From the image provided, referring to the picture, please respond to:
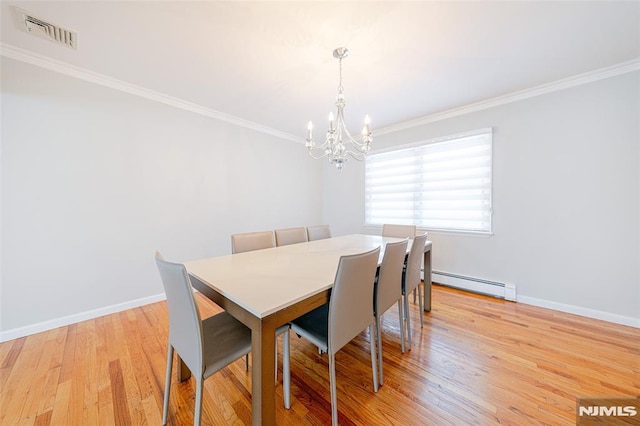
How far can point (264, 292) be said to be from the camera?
1.07 m

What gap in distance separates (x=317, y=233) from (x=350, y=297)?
5.69 feet

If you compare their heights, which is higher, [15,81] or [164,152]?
[15,81]

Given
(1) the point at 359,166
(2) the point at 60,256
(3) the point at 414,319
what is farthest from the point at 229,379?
(1) the point at 359,166

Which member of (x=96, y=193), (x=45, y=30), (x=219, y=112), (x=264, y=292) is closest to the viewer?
(x=264, y=292)

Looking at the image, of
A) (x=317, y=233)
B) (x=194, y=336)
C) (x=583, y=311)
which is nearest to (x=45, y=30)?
(x=194, y=336)

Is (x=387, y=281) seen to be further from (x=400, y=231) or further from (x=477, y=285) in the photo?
(x=477, y=285)

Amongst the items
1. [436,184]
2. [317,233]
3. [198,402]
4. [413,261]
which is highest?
[436,184]

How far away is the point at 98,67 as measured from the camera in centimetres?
212

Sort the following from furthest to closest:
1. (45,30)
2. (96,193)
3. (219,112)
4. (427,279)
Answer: (219,112)
(427,279)
(96,193)
(45,30)

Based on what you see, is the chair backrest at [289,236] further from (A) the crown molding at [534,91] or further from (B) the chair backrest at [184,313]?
(A) the crown molding at [534,91]

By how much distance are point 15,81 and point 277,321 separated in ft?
10.0

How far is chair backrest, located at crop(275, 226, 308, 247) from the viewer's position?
2484 millimetres

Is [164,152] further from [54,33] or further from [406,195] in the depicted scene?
[406,195]

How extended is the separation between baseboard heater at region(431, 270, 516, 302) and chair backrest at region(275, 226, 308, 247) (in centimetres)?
205
